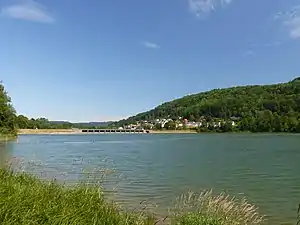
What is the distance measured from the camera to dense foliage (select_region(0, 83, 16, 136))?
98438mm

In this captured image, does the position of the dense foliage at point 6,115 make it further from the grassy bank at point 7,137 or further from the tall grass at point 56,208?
the tall grass at point 56,208

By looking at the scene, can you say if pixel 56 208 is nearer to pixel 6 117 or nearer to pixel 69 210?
pixel 69 210

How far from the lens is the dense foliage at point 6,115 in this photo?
323 feet

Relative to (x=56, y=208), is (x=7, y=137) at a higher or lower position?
higher

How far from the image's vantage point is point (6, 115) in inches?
3930

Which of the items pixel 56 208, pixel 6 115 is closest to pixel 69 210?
pixel 56 208

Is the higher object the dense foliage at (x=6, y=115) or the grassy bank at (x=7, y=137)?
the dense foliage at (x=6, y=115)

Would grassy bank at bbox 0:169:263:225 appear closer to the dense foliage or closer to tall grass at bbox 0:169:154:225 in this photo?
tall grass at bbox 0:169:154:225

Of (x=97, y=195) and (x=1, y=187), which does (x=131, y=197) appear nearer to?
A: (x=97, y=195)

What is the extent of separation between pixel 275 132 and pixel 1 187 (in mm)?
185153

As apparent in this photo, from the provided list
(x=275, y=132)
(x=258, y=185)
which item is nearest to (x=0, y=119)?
(x=258, y=185)

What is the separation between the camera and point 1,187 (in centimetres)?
1070

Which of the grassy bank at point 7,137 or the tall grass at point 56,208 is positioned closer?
the tall grass at point 56,208

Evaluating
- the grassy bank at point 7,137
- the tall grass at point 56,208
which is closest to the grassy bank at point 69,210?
the tall grass at point 56,208
